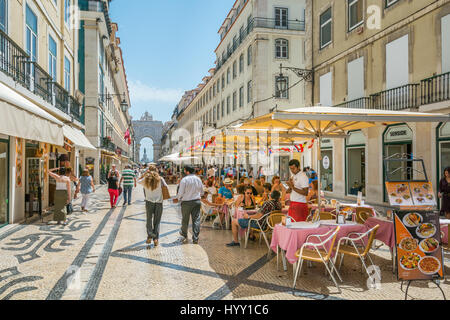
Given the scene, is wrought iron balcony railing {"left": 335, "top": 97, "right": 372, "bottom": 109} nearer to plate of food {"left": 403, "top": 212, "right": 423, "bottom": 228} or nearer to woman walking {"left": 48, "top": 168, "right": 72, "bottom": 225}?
plate of food {"left": 403, "top": 212, "right": 423, "bottom": 228}

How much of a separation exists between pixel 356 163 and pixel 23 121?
571 inches

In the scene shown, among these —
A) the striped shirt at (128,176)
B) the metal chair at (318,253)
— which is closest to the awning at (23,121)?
the metal chair at (318,253)

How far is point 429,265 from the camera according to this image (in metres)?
4.41

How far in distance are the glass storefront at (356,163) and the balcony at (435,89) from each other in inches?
151

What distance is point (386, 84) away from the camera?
13992 mm

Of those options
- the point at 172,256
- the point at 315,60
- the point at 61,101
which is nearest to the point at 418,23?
the point at 315,60

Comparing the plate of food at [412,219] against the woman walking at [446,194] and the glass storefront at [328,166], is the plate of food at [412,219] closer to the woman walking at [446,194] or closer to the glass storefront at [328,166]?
the woman walking at [446,194]

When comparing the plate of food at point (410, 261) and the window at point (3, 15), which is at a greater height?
the window at point (3, 15)

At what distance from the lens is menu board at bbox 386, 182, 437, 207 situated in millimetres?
5004

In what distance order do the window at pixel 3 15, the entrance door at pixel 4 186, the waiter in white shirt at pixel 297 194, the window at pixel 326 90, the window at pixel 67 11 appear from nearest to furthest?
the waiter in white shirt at pixel 297 194, the window at pixel 3 15, the entrance door at pixel 4 186, the window at pixel 67 11, the window at pixel 326 90

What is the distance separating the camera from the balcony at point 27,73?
8758mm
